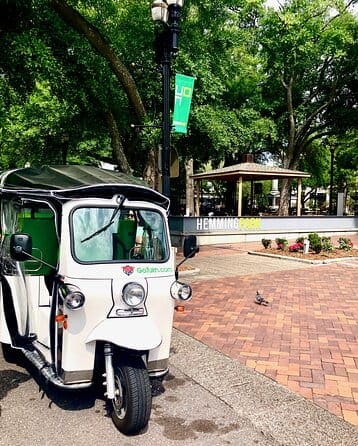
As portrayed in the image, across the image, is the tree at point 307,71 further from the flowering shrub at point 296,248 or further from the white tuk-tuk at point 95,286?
the white tuk-tuk at point 95,286

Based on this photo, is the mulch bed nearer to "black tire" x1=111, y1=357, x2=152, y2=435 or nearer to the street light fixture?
the street light fixture

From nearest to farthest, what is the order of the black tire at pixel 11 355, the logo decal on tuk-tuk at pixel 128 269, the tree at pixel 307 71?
the logo decal on tuk-tuk at pixel 128 269, the black tire at pixel 11 355, the tree at pixel 307 71

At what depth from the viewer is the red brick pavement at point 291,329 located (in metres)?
4.28

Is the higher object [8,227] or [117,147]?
[117,147]

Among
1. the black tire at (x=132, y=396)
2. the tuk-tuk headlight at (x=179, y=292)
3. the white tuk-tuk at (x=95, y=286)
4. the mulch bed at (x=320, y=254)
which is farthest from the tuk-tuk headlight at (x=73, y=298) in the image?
the mulch bed at (x=320, y=254)

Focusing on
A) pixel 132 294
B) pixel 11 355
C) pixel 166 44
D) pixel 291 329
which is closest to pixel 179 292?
pixel 132 294

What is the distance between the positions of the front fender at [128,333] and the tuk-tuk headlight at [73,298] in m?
0.25

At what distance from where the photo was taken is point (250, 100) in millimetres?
23672

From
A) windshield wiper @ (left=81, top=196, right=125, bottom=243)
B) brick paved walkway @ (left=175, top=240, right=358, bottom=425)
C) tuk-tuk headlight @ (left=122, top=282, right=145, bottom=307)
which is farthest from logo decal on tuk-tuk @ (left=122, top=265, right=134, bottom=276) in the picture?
brick paved walkway @ (left=175, top=240, right=358, bottom=425)

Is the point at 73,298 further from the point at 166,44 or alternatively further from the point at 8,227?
the point at 166,44

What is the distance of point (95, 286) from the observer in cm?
339

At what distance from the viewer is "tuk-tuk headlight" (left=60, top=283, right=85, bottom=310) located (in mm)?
3287

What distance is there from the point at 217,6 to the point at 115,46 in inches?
127

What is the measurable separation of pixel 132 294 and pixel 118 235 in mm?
589
